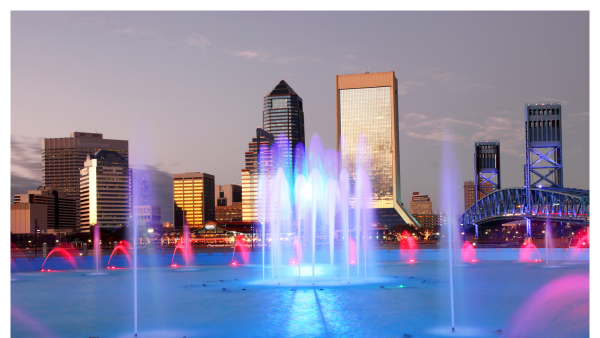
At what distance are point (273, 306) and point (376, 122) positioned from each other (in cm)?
17101

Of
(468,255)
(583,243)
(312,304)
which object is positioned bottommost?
(583,243)

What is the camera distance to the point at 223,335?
16.0m

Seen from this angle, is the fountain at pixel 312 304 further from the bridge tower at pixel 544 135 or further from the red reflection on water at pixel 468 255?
the bridge tower at pixel 544 135

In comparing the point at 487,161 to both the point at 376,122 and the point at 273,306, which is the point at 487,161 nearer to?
the point at 376,122

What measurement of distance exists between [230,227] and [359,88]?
231ft

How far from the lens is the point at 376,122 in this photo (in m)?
188

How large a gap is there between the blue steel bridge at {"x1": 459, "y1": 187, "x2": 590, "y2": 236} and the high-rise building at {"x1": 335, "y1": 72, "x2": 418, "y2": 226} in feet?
159

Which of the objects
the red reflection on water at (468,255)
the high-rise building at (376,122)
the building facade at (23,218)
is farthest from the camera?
the high-rise building at (376,122)

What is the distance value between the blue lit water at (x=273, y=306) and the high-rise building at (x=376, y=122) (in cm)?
15601

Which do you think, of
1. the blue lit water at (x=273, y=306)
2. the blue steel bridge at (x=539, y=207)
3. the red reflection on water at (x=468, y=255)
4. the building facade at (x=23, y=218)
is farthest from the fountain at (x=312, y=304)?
the building facade at (x=23, y=218)

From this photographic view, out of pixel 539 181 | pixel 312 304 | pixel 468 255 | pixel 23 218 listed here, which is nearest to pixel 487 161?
pixel 539 181

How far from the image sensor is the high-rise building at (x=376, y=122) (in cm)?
18812

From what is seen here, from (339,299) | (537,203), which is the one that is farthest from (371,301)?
(537,203)

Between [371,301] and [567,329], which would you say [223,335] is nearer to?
[371,301]
